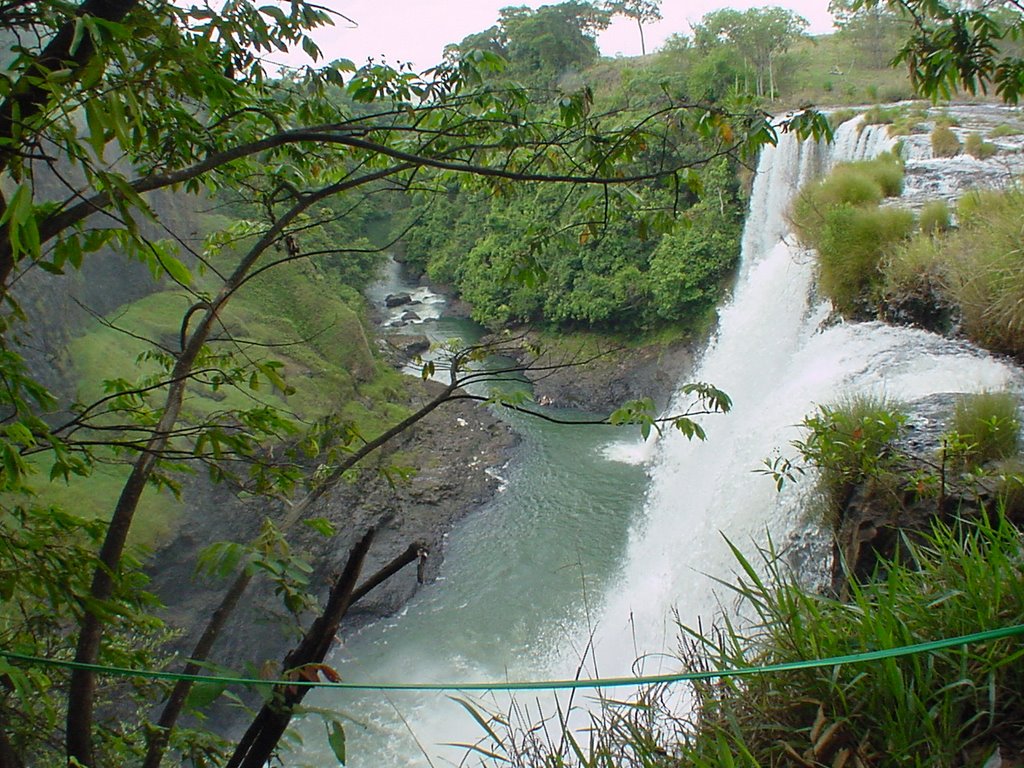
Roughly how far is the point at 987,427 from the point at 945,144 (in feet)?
23.0

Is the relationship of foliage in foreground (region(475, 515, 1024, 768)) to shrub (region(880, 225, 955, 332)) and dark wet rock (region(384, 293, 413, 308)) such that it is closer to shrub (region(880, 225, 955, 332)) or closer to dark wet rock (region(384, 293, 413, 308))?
shrub (region(880, 225, 955, 332))

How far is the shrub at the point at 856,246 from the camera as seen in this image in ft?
22.5

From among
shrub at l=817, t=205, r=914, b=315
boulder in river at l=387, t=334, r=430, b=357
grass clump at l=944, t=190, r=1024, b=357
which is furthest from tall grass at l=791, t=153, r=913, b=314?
boulder in river at l=387, t=334, r=430, b=357

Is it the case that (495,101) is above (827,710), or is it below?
above

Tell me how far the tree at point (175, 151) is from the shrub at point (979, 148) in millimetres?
8572

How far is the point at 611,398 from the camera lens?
15.9 metres

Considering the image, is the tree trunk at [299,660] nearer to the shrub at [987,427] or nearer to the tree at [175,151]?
the tree at [175,151]

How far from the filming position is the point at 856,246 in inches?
275

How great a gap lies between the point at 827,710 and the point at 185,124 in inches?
94.4

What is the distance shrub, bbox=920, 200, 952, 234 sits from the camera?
6.74 meters

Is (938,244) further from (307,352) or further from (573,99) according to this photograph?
(307,352)

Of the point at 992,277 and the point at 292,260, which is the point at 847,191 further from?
the point at 292,260

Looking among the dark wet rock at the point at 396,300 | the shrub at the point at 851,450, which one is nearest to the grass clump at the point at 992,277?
the shrub at the point at 851,450

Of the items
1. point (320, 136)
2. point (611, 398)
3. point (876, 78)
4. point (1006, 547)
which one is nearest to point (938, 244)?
point (1006, 547)
